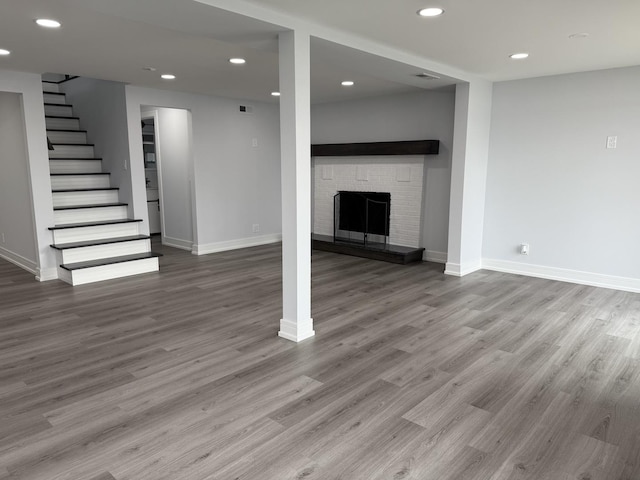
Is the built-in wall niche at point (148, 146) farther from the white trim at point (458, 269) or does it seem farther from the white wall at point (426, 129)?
the white trim at point (458, 269)

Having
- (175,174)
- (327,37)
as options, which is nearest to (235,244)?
(175,174)

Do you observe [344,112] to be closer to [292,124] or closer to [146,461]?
[292,124]

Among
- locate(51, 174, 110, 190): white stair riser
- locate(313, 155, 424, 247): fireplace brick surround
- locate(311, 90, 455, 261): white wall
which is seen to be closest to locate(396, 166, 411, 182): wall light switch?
locate(313, 155, 424, 247): fireplace brick surround

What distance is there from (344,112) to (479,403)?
5.24 meters

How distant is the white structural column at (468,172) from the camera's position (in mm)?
5000

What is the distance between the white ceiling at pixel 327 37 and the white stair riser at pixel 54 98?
2.53 meters

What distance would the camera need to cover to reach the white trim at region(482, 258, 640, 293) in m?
4.62

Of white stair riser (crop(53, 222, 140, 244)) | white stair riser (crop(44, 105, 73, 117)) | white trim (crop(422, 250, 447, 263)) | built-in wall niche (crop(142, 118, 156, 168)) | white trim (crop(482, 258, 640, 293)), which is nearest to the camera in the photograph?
white trim (crop(482, 258, 640, 293))

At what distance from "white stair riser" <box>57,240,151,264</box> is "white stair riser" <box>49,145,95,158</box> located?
1.82m

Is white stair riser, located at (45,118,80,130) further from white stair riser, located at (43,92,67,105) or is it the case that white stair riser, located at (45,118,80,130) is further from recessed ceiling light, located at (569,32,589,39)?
recessed ceiling light, located at (569,32,589,39)

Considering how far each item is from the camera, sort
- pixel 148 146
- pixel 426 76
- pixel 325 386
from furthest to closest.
→ pixel 148 146 → pixel 426 76 → pixel 325 386

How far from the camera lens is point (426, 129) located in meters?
5.91

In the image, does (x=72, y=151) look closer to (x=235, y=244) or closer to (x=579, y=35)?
(x=235, y=244)

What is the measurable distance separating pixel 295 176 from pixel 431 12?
138cm
